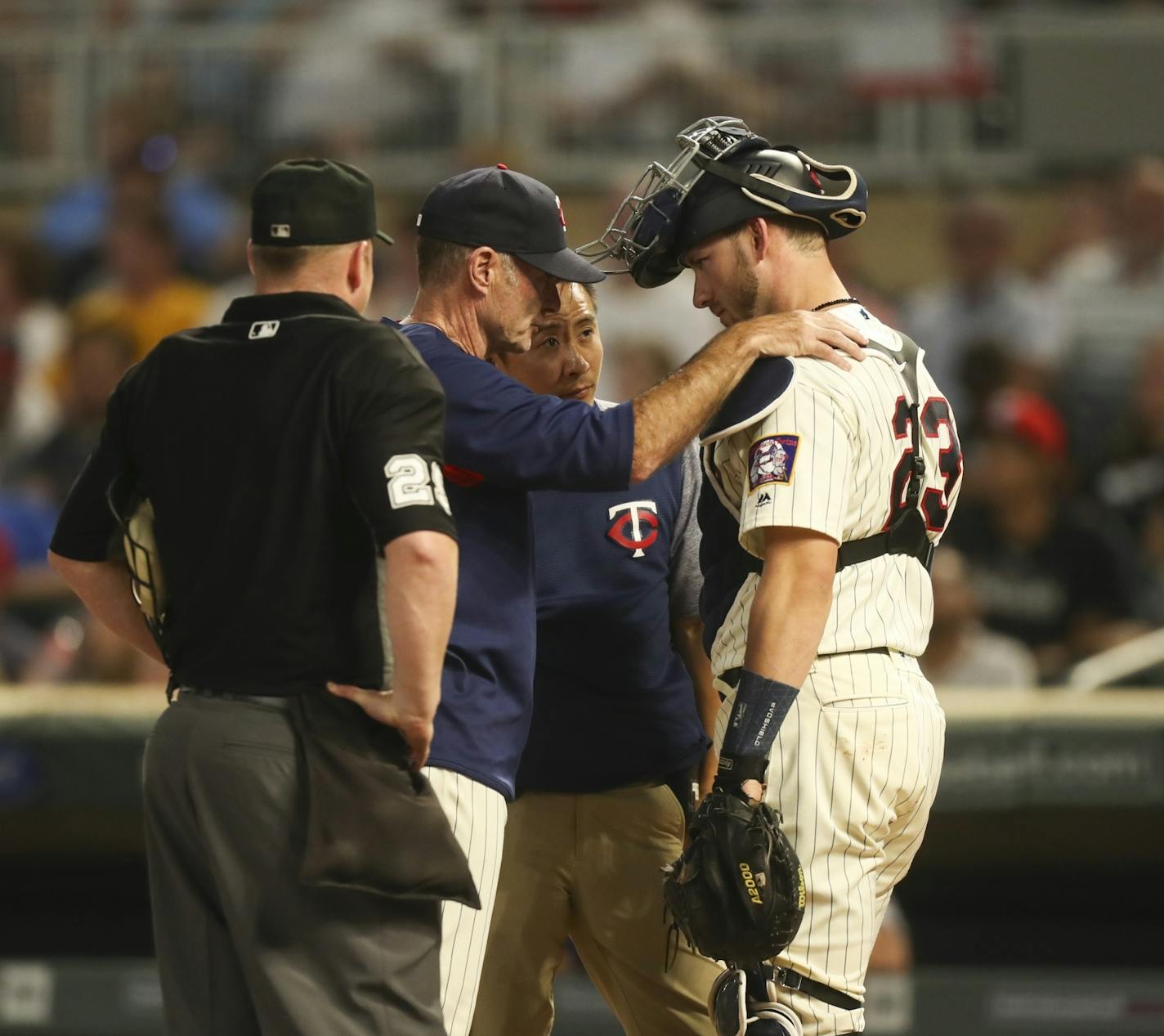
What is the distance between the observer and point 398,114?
27.8ft

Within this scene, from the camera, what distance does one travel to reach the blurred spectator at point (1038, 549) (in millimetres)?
6227

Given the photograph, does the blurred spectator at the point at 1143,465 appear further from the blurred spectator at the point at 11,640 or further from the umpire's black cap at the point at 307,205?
the umpire's black cap at the point at 307,205

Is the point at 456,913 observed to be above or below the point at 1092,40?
below

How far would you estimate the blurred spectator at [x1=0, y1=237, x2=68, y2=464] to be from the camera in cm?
767

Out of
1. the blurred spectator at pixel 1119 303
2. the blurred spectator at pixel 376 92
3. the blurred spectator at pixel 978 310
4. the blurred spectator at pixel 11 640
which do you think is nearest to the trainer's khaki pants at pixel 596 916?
the blurred spectator at pixel 11 640

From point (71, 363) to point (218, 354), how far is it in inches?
197

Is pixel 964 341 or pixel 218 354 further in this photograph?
pixel 964 341

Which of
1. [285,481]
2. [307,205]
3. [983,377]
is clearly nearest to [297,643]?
[285,481]

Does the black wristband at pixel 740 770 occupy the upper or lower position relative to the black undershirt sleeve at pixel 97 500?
lower

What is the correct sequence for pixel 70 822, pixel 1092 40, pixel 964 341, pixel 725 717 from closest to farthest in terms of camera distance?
1. pixel 725 717
2. pixel 70 822
3. pixel 964 341
4. pixel 1092 40

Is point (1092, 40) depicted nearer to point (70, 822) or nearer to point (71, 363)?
point (71, 363)

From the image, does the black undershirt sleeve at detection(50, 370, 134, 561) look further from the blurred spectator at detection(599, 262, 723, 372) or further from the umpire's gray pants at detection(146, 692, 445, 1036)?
the blurred spectator at detection(599, 262, 723, 372)

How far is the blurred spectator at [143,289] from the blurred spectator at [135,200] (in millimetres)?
92

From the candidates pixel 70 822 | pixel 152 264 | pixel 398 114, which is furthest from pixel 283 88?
pixel 70 822
